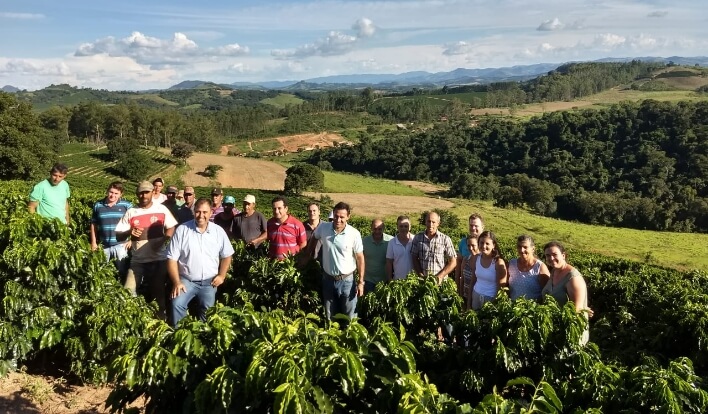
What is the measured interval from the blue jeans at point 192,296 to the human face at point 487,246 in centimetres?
310

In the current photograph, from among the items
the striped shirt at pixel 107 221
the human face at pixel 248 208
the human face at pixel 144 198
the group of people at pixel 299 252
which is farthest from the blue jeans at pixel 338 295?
the striped shirt at pixel 107 221

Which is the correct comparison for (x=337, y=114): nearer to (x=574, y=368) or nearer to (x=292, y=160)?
(x=292, y=160)

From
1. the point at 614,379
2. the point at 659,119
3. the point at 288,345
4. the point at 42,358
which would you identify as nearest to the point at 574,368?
the point at 614,379

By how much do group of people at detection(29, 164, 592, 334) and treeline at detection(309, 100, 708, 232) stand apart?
61.8 m

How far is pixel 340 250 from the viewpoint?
5.85m

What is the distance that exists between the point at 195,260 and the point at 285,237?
1.36m

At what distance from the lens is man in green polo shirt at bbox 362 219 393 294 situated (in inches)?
269

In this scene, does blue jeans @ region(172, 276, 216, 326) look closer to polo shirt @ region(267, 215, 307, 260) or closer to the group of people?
the group of people

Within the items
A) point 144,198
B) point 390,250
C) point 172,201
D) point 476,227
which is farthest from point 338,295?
point 172,201

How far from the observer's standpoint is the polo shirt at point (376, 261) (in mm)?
6824

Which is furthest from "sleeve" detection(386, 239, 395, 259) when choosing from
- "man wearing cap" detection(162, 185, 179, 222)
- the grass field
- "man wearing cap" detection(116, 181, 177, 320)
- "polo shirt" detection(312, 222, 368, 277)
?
the grass field

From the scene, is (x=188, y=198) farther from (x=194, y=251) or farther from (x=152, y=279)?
(x=194, y=251)

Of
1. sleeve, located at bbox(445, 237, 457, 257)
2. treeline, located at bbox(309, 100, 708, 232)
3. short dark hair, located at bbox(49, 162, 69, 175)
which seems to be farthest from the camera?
treeline, located at bbox(309, 100, 708, 232)

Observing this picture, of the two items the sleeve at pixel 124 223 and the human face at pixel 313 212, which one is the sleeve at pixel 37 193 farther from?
the human face at pixel 313 212
